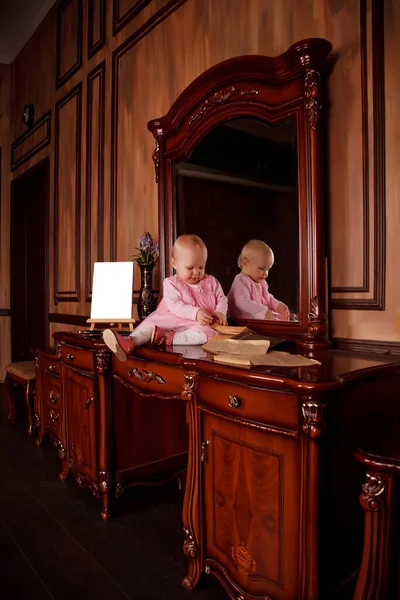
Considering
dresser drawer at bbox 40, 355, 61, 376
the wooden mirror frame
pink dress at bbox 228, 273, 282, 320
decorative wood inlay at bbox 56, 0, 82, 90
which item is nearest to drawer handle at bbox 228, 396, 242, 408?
the wooden mirror frame

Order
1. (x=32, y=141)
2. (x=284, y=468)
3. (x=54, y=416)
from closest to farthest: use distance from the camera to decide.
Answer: (x=284, y=468), (x=54, y=416), (x=32, y=141)

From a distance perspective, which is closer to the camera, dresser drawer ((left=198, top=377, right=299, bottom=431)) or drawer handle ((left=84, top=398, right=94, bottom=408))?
dresser drawer ((left=198, top=377, right=299, bottom=431))

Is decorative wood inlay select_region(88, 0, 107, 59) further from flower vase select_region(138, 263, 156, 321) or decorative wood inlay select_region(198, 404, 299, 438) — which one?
decorative wood inlay select_region(198, 404, 299, 438)

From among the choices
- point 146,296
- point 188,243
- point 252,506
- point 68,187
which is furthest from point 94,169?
point 252,506

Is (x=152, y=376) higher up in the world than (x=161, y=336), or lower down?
lower down

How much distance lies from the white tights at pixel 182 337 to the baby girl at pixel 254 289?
22 centimetres

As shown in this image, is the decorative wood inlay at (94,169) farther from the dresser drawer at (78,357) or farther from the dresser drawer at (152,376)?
the dresser drawer at (152,376)

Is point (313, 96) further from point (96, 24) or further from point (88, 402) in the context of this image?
point (96, 24)

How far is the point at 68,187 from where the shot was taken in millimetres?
2959

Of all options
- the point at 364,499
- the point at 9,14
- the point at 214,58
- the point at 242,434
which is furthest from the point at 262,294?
the point at 9,14

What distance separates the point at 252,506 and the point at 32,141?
11.1 ft

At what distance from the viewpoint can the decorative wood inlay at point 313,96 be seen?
1.26 metres

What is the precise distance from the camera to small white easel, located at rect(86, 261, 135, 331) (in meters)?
1.91

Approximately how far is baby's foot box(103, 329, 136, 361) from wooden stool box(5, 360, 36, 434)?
1.40 metres
